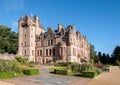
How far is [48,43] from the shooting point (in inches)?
2522

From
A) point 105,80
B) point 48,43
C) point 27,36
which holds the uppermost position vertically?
point 27,36

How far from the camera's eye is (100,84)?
Result: 66.5ft

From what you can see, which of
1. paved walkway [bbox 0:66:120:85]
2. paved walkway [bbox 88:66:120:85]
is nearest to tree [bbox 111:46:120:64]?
paved walkway [bbox 88:66:120:85]

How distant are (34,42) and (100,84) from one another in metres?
48.7

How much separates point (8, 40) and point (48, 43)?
18.7 meters

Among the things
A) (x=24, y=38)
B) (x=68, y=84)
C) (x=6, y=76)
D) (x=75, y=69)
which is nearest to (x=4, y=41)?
(x=24, y=38)

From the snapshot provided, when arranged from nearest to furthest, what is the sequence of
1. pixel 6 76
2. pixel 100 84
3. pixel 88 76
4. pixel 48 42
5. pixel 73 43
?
pixel 100 84
pixel 6 76
pixel 88 76
pixel 73 43
pixel 48 42

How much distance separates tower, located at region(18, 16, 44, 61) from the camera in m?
64.5

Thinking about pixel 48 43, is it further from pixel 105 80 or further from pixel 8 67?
pixel 105 80

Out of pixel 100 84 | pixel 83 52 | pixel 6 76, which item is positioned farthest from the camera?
pixel 83 52

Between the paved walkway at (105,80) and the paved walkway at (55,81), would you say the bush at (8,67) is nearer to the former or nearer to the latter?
the paved walkway at (55,81)

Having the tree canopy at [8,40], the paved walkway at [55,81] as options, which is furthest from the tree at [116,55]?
the paved walkway at [55,81]

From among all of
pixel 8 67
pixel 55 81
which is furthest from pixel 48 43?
pixel 55 81

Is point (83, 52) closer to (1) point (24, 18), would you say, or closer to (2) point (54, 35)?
(2) point (54, 35)
